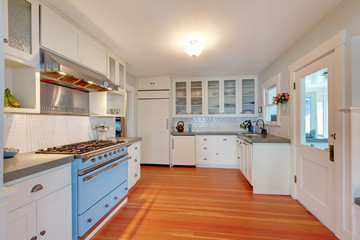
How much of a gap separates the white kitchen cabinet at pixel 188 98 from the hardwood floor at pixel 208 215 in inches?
80.5

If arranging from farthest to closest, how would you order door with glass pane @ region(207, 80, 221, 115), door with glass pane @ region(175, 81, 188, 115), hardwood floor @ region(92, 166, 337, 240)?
door with glass pane @ region(175, 81, 188, 115) < door with glass pane @ region(207, 80, 221, 115) < hardwood floor @ region(92, 166, 337, 240)

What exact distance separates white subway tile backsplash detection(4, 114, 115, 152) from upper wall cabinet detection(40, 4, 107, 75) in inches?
30.9

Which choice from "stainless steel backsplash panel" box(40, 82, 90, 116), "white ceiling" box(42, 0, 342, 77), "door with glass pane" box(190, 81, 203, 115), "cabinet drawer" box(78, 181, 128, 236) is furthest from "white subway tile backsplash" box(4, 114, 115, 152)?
"door with glass pane" box(190, 81, 203, 115)

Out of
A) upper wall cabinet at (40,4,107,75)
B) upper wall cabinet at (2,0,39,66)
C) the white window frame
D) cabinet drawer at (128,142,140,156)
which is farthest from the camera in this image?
the white window frame

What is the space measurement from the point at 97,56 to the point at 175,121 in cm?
289

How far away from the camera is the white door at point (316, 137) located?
1.76 m

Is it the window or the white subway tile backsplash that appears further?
the window

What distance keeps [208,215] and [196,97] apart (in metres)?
3.11

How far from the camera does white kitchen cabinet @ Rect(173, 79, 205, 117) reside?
4496 mm

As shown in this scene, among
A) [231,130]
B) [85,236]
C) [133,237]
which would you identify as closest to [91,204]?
[85,236]

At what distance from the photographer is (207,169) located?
401 centimetres

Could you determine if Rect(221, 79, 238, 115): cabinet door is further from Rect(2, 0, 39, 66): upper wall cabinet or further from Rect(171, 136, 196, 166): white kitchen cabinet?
Rect(2, 0, 39, 66): upper wall cabinet

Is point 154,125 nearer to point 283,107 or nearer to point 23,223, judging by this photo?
point 283,107

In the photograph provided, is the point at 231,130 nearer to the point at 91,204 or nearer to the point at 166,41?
the point at 166,41
